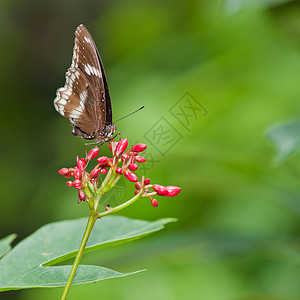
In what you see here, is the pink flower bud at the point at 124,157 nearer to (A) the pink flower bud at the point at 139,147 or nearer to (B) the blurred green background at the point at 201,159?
(A) the pink flower bud at the point at 139,147

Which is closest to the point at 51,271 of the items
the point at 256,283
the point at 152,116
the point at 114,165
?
the point at 114,165

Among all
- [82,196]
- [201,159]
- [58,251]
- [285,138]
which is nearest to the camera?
[82,196]

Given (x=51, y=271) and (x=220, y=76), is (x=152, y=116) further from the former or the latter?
(x=51, y=271)

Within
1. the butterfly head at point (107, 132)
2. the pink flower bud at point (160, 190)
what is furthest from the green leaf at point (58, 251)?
the butterfly head at point (107, 132)

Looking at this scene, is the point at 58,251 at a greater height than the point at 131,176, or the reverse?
the point at 131,176

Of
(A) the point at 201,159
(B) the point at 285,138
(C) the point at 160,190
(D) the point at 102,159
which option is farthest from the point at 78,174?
(A) the point at 201,159

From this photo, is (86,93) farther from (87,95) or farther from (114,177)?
(114,177)
